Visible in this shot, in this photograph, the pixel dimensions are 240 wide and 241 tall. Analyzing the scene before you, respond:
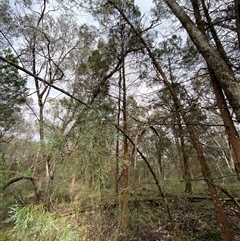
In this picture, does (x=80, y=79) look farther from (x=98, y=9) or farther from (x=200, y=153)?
(x=200, y=153)

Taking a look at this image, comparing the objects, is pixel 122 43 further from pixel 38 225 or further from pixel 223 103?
pixel 38 225

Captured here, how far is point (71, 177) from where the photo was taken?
1.83m

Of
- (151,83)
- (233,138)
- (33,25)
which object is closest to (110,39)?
(151,83)

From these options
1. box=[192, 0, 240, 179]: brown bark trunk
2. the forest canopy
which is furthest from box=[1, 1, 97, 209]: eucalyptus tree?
box=[192, 0, 240, 179]: brown bark trunk

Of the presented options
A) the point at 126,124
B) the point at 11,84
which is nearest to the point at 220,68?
the point at 126,124

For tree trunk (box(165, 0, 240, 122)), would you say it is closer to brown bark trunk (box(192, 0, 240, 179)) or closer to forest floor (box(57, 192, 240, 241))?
brown bark trunk (box(192, 0, 240, 179))

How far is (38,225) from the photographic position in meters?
1.47

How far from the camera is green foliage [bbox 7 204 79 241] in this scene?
1.49 m

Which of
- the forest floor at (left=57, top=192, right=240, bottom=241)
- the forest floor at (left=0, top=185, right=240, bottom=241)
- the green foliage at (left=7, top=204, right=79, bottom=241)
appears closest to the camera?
the green foliage at (left=7, top=204, right=79, bottom=241)

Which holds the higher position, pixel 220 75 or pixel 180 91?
pixel 180 91

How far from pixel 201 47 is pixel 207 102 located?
0.93 meters

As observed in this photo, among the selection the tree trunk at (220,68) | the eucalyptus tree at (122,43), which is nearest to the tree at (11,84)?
the eucalyptus tree at (122,43)

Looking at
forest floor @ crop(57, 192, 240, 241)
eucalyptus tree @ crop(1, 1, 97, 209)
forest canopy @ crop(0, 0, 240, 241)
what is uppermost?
eucalyptus tree @ crop(1, 1, 97, 209)

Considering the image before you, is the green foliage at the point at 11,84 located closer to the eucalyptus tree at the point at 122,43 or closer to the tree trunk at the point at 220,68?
the eucalyptus tree at the point at 122,43
